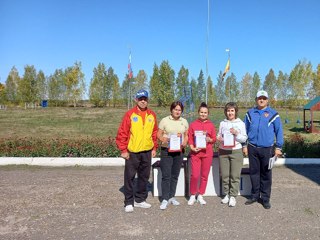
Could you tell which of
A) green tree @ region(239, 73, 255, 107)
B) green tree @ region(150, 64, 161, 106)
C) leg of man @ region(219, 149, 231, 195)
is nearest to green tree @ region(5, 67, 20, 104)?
green tree @ region(150, 64, 161, 106)

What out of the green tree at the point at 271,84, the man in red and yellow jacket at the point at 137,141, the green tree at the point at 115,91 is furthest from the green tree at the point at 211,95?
the man in red and yellow jacket at the point at 137,141

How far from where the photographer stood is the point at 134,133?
4.73 meters

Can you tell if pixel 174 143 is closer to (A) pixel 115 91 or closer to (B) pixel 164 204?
(B) pixel 164 204

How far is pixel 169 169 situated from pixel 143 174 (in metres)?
0.44

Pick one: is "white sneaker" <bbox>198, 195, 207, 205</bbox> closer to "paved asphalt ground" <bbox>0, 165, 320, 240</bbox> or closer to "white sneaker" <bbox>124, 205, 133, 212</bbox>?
"paved asphalt ground" <bbox>0, 165, 320, 240</bbox>

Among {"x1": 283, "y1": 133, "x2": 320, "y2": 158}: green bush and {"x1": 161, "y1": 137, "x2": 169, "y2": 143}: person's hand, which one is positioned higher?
{"x1": 161, "y1": 137, "x2": 169, "y2": 143}: person's hand

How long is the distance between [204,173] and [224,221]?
956mm

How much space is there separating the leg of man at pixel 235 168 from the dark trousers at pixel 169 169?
888mm

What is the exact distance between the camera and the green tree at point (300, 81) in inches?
1905

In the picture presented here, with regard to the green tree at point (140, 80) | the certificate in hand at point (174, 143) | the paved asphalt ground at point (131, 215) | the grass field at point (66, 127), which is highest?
the green tree at point (140, 80)

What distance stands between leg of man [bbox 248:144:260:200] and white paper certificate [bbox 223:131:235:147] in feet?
1.24

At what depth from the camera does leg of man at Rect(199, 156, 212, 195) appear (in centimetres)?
508

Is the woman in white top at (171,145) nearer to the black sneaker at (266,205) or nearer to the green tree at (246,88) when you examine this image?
the black sneaker at (266,205)

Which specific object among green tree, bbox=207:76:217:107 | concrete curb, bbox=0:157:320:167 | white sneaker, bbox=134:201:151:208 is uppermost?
green tree, bbox=207:76:217:107
